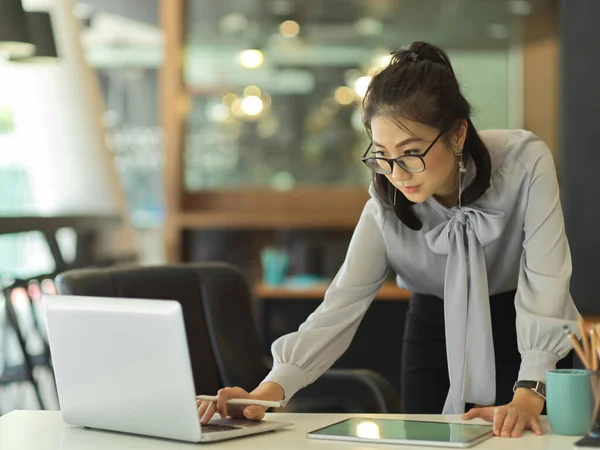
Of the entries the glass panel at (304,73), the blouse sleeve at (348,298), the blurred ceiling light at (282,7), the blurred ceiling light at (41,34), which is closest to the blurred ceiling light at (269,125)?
the glass panel at (304,73)

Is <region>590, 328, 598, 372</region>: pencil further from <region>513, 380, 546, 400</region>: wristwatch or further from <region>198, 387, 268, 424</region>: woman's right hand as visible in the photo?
<region>198, 387, 268, 424</region>: woman's right hand

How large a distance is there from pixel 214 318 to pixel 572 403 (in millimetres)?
1146

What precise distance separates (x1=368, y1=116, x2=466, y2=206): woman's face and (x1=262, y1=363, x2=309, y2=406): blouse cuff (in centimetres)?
43

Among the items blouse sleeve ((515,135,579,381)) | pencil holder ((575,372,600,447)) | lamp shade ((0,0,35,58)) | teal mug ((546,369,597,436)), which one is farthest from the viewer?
lamp shade ((0,0,35,58))

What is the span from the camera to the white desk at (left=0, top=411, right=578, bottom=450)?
1.62 m

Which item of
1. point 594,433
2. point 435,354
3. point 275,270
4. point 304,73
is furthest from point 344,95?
point 594,433

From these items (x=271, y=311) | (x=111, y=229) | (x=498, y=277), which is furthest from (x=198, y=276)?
(x=111, y=229)

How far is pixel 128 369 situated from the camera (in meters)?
1.66

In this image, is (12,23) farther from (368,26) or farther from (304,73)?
(368,26)

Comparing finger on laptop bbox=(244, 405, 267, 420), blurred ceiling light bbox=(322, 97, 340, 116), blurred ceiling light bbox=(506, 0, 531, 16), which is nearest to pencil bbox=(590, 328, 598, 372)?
finger on laptop bbox=(244, 405, 267, 420)

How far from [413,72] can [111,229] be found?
4.55 metres

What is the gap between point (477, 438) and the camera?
1.63m

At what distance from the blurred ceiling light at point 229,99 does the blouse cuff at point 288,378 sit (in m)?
4.76

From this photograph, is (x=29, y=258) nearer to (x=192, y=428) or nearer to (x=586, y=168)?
(x=586, y=168)
